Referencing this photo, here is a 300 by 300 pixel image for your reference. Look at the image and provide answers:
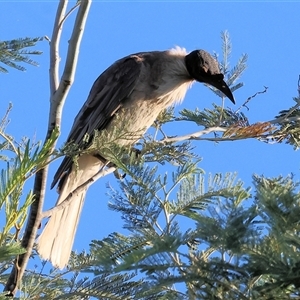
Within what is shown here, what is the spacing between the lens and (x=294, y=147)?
170 inches

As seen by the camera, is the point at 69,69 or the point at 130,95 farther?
the point at 130,95

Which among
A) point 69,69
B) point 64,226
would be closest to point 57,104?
point 69,69

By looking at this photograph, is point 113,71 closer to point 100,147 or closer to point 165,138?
point 165,138

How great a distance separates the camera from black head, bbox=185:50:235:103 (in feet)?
17.0

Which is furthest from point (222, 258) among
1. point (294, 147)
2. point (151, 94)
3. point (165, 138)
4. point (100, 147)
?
point (151, 94)

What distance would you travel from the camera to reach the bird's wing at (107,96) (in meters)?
5.02

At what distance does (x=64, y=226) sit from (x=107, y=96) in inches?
41.7

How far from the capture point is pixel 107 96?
5219mm

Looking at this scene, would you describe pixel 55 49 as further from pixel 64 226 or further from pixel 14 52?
pixel 64 226

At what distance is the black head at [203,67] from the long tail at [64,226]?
96 cm

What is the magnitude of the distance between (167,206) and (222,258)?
926 mm

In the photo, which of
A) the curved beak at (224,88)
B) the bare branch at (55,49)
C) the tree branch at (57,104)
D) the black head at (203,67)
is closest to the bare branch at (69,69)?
the tree branch at (57,104)

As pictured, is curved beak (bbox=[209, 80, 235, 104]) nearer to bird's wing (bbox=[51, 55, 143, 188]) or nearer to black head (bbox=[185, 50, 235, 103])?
black head (bbox=[185, 50, 235, 103])

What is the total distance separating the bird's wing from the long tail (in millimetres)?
255
